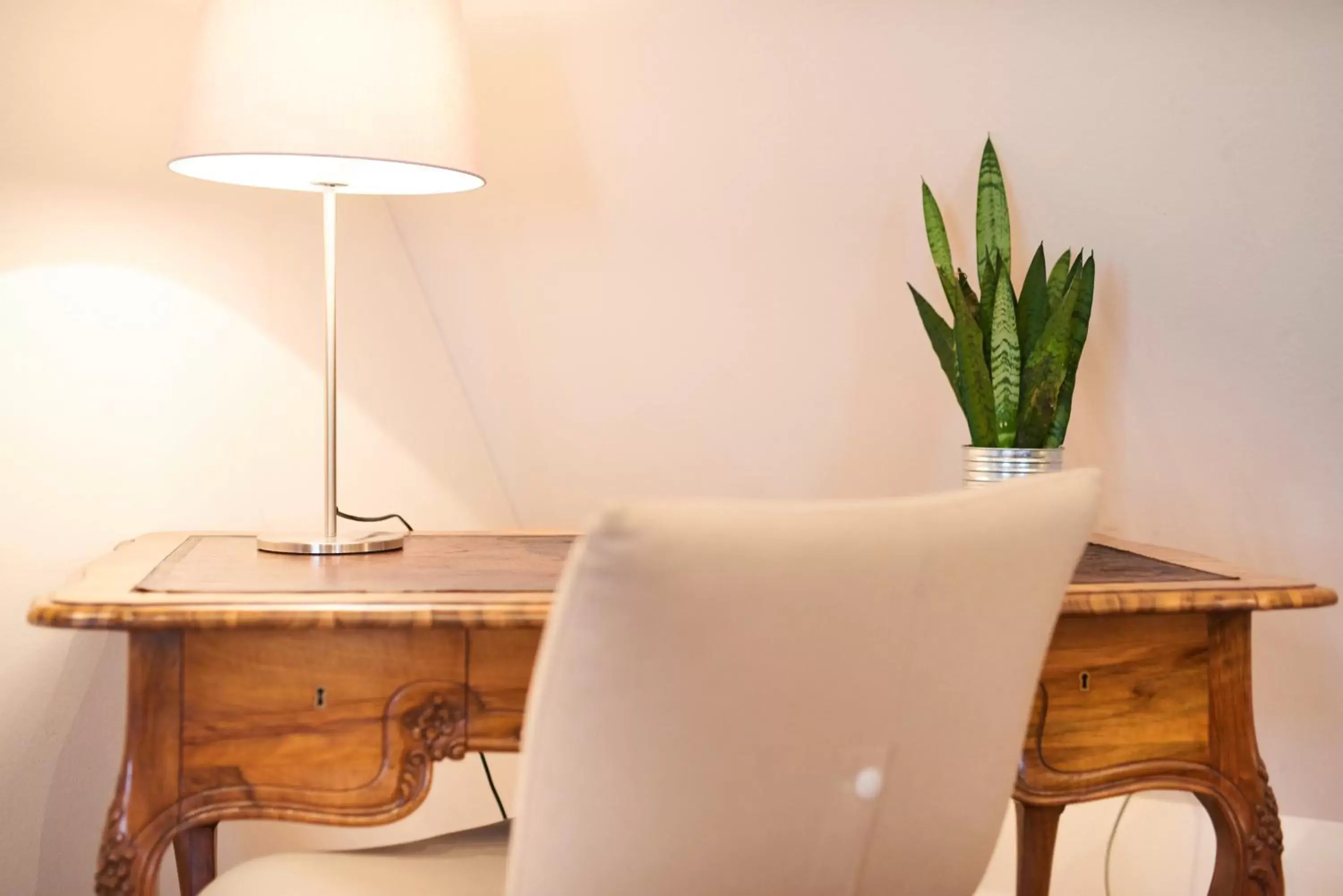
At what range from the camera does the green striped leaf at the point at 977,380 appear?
1.70 meters

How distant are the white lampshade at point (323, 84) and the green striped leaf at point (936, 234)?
724mm

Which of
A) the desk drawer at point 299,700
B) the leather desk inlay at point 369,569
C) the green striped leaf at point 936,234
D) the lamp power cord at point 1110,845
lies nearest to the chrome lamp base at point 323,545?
the leather desk inlay at point 369,569

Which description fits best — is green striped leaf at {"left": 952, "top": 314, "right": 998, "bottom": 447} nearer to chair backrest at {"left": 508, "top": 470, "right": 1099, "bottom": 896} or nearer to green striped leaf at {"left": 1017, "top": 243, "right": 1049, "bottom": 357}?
green striped leaf at {"left": 1017, "top": 243, "right": 1049, "bottom": 357}

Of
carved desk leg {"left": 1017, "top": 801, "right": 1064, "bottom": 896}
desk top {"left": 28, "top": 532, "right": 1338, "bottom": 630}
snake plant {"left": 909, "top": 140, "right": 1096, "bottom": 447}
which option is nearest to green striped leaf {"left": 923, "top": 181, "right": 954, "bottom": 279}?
snake plant {"left": 909, "top": 140, "right": 1096, "bottom": 447}

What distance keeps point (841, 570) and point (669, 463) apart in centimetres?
135

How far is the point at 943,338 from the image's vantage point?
5.81 ft

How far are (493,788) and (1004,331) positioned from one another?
1008mm

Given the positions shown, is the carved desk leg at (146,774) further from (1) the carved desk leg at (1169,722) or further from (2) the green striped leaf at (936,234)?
(2) the green striped leaf at (936,234)

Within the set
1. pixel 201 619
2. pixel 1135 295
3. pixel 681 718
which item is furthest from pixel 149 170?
pixel 1135 295

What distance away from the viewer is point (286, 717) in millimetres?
1193

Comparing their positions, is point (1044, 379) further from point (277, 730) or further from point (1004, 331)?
point (277, 730)

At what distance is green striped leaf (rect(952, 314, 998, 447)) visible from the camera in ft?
5.58

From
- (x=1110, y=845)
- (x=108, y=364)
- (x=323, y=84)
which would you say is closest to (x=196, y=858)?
(x=108, y=364)

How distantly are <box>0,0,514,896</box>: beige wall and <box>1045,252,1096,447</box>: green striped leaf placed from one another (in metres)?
1.07
